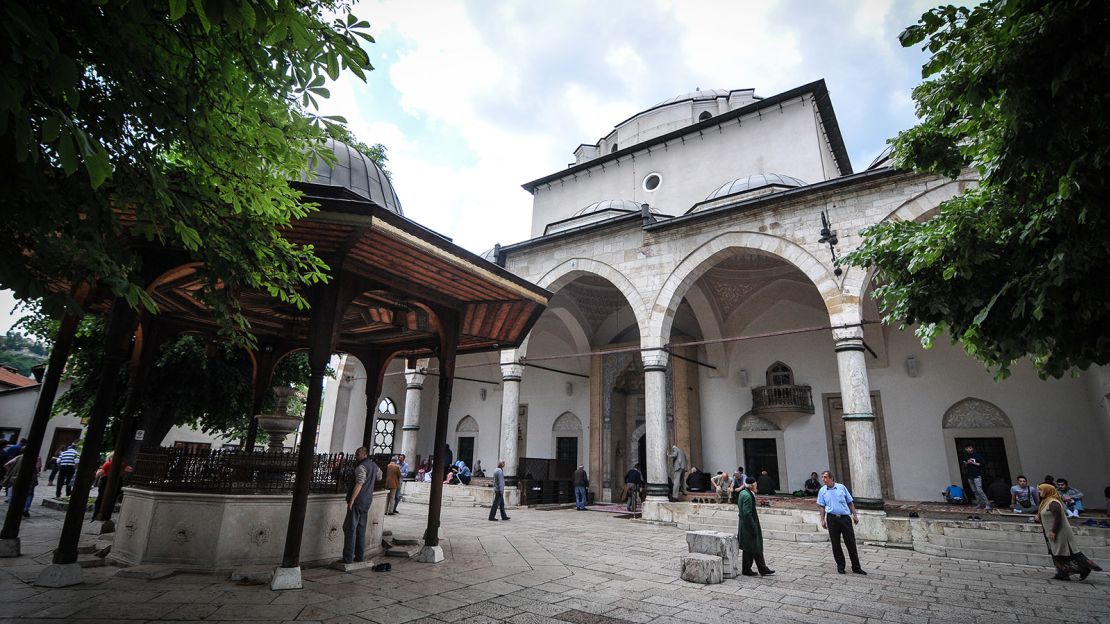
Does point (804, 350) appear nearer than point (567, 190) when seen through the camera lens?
Yes

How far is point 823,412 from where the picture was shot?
12.5m

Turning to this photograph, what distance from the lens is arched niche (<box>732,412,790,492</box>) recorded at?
12.9 meters

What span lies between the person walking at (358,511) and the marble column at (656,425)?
6.25m

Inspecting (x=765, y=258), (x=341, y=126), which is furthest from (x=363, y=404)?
(x=341, y=126)

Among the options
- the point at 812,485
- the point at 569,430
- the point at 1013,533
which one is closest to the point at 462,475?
the point at 569,430

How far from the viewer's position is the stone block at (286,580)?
4.12 m

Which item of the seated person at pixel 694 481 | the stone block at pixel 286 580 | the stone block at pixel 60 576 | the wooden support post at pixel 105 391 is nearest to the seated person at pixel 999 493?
the seated person at pixel 694 481

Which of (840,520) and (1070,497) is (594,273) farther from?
(1070,497)

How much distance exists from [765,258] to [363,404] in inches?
528

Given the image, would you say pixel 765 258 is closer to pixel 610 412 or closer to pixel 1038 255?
pixel 610 412

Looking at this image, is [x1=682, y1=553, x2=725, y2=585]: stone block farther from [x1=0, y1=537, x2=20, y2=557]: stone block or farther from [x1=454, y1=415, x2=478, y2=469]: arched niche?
[x1=454, y1=415, x2=478, y2=469]: arched niche

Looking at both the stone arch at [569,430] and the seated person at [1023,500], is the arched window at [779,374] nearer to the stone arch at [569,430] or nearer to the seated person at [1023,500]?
the seated person at [1023,500]

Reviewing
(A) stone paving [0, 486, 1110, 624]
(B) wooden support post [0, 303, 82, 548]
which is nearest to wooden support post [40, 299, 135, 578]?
(B) wooden support post [0, 303, 82, 548]

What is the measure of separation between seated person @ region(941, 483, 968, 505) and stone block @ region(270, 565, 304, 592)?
1188cm
